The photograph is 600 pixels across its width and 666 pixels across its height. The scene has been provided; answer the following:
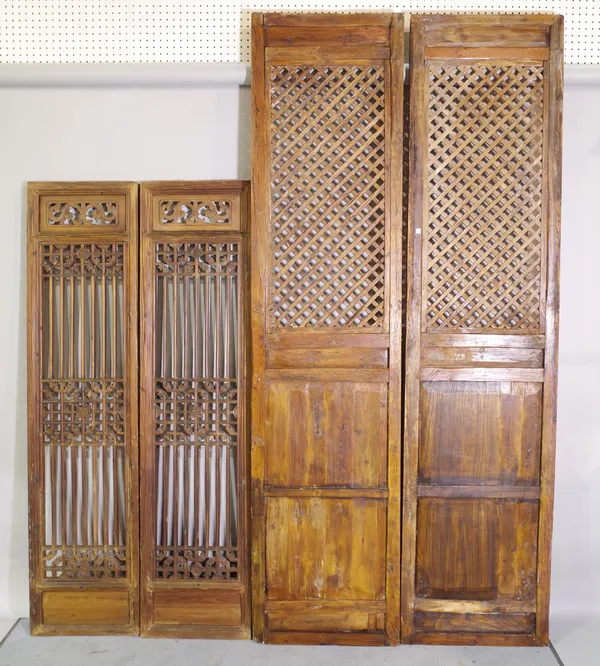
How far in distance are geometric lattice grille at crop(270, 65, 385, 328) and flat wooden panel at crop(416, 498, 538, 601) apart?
35.5 inches

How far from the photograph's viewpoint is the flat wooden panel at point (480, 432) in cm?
231

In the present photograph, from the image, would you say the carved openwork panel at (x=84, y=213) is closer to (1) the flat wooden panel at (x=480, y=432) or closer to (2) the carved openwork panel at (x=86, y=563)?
(2) the carved openwork panel at (x=86, y=563)

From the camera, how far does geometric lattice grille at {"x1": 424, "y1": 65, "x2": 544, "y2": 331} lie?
2262 millimetres

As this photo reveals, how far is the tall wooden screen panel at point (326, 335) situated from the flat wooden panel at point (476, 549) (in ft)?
0.50

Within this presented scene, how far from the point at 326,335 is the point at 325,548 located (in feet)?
3.07

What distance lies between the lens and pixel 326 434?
2.31 meters

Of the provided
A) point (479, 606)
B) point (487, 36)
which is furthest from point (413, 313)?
point (479, 606)

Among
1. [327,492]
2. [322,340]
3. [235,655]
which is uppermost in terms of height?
[322,340]

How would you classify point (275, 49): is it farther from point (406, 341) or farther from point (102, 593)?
point (102, 593)

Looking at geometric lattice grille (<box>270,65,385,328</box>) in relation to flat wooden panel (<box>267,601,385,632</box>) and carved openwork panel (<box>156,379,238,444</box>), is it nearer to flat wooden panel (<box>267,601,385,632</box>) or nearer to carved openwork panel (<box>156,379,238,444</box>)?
carved openwork panel (<box>156,379,238,444</box>)

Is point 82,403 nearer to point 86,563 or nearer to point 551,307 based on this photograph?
point 86,563

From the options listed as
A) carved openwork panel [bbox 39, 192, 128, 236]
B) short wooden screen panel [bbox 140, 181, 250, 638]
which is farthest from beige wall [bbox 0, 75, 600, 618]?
short wooden screen panel [bbox 140, 181, 250, 638]

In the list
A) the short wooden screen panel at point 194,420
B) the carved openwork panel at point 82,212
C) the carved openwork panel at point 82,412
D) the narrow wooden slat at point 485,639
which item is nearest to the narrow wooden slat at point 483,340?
the short wooden screen panel at point 194,420

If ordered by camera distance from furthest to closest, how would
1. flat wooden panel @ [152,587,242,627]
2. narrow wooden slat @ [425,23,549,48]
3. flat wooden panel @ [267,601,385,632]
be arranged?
flat wooden panel @ [152,587,242,627] < flat wooden panel @ [267,601,385,632] < narrow wooden slat @ [425,23,549,48]
